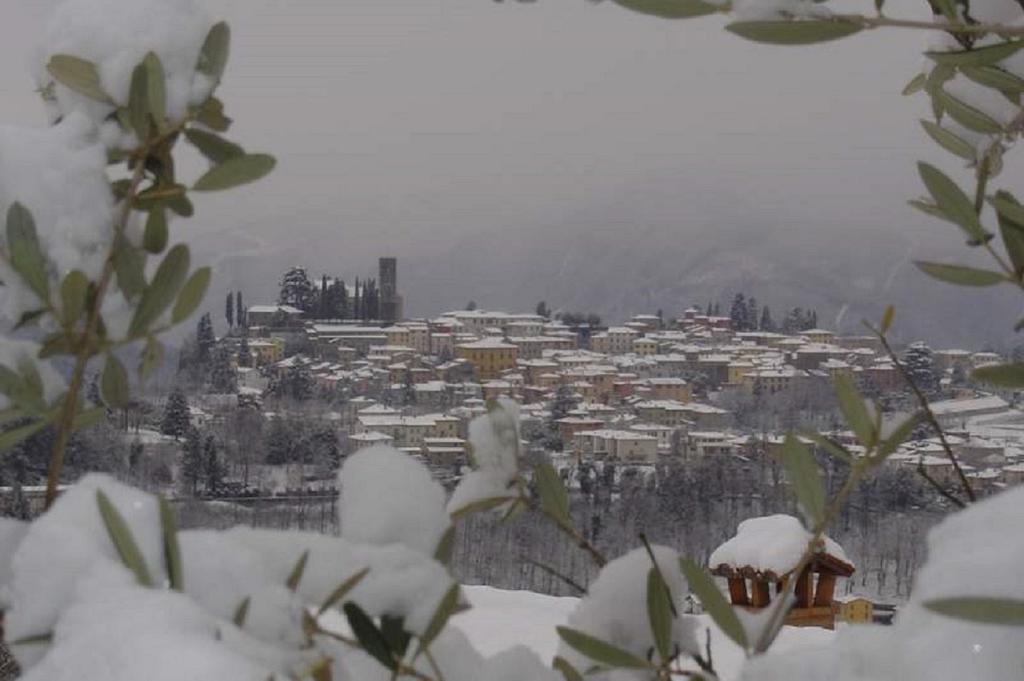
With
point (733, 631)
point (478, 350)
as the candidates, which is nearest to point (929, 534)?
point (733, 631)

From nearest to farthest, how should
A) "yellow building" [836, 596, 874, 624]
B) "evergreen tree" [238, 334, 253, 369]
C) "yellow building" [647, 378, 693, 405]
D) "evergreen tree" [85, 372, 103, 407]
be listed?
"evergreen tree" [85, 372, 103, 407] < "yellow building" [836, 596, 874, 624] < "evergreen tree" [238, 334, 253, 369] < "yellow building" [647, 378, 693, 405]

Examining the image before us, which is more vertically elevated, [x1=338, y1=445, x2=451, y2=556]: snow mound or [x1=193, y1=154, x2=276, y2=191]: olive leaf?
[x1=193, y1=154, x2=276, y2=191]: olive leaf

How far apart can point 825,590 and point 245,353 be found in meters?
4.52

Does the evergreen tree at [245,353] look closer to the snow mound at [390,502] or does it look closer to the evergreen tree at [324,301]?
the evergreen tree at [324,301]

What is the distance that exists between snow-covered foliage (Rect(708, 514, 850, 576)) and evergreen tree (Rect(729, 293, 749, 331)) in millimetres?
5337

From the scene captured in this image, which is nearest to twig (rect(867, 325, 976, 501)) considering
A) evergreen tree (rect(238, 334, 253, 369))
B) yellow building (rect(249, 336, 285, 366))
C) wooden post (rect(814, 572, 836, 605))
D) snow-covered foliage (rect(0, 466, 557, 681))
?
snow-covered foliage (rect(0, 466, 557, 681))

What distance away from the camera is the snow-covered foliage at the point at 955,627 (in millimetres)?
157

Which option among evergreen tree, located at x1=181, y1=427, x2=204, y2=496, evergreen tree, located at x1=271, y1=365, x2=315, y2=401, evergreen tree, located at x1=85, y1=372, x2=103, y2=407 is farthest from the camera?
evergreen tree, located at x1=181, y1=427, x2=204, y2=496

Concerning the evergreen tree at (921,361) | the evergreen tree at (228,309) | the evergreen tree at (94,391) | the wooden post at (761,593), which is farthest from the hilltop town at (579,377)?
the evergreen tree at (94,391)

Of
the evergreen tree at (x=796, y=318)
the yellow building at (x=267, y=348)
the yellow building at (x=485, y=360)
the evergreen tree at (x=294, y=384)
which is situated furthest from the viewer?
the evergreen tree at (x=294, y=384)

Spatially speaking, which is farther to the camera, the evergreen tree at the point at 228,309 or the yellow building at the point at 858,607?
the yellow building at the point at 858,607

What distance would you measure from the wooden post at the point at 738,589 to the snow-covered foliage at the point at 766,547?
0.08m

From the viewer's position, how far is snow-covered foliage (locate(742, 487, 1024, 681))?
16cm

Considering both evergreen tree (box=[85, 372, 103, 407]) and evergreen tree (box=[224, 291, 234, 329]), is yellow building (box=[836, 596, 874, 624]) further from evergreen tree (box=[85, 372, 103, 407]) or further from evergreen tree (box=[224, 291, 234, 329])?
evergreen tree (box=[85, 372, 103, 407])
